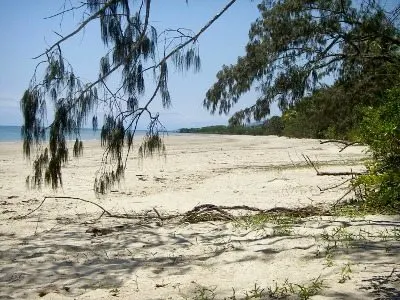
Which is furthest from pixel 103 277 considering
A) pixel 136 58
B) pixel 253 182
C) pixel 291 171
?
pixel 291 171

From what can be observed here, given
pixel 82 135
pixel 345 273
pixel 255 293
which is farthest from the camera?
pixel 82 135

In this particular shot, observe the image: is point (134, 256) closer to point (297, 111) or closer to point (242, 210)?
point (242, 210)

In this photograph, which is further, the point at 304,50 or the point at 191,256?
the point at 304,50

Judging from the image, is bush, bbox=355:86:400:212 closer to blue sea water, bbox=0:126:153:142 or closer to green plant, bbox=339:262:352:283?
green plant, bbox=339:262:352:283

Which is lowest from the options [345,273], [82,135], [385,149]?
[345,273]

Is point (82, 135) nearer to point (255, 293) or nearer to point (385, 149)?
point (255, 293)

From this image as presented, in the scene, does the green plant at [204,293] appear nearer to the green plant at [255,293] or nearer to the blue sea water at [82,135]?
the green plant at [255,293]

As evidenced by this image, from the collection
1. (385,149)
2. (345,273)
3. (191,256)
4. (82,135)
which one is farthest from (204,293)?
(385,149)

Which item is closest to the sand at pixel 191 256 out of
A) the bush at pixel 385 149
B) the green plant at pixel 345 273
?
the green plant at pixel 345 273

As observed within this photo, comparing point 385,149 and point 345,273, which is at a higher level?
point 385,149

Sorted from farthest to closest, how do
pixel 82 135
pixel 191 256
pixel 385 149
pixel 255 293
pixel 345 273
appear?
pixel 385 149 → pixel 82 135 → pixel 191 256 → pixel 345 273 → pixel 255 293

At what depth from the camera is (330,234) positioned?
3.58m

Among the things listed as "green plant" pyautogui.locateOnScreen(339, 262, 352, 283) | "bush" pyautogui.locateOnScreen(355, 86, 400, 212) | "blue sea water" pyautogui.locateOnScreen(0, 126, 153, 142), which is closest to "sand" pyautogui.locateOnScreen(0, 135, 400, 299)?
"green plant" pyautogui.locateOnScreen(339, 262, 352, 283)

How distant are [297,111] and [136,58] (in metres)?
4.57
